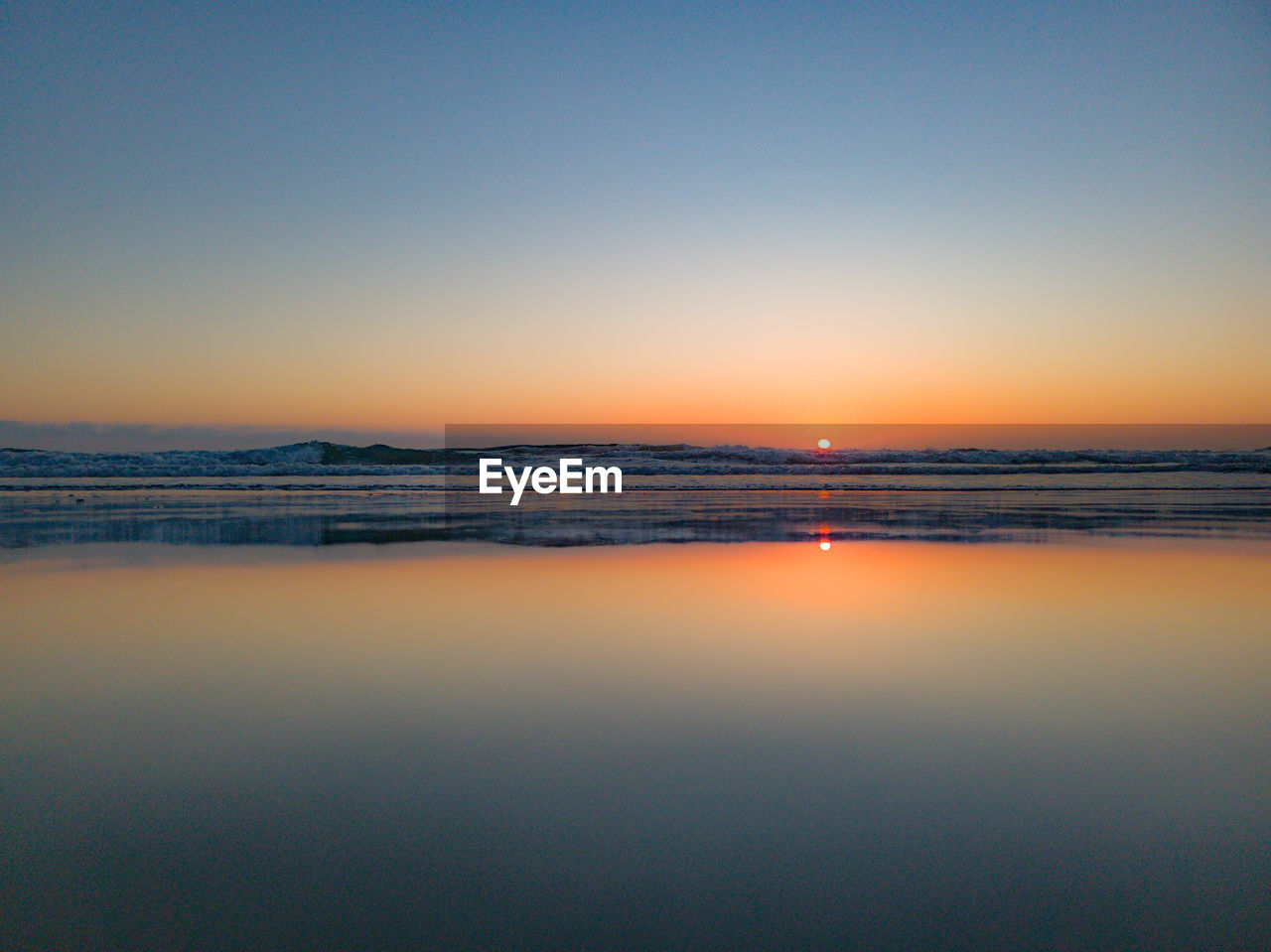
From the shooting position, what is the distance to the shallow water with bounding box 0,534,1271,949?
1761 millimetres

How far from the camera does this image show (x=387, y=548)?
7445 mm

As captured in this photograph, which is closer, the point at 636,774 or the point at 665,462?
the point at 636,774

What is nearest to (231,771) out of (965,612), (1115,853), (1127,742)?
(1115,853)

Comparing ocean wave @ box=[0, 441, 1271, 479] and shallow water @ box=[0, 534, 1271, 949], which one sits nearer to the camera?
shallow water @ box=[0, 534, 1271, 949]

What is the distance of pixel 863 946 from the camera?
5.43ft

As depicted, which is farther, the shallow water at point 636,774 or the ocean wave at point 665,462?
the ocean wave at point 665,462

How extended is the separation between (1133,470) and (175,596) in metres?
25.3

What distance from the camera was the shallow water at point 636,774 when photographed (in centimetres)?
176

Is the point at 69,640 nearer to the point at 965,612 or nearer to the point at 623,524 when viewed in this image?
the point at 965,612

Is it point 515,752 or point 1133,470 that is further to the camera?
point 1133,470

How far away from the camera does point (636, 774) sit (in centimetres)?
240

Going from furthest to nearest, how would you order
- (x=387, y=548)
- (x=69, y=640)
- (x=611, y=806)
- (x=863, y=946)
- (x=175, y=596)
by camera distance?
(x=387, y=548) → (x=175, y=596) → (x=69, y=640) → (x=611, y=806) → (x=863, y=946)

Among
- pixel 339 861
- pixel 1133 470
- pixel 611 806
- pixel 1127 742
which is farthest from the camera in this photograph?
pixel 1133 470

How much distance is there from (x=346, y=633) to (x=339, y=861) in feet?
7.66
